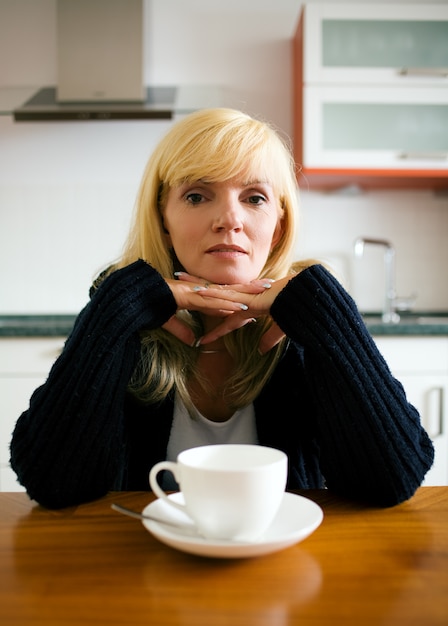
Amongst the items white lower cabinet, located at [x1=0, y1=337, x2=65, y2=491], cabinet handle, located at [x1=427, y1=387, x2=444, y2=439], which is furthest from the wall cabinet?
white lower cabinet, located at [x1=0, y1=337, x2=65, y2=491]

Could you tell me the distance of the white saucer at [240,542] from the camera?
0.49 meters

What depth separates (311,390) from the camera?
865 millimetres

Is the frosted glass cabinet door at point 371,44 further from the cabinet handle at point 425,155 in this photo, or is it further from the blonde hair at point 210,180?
the blonde hair at point 210,180

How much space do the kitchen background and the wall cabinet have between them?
1.02 ft

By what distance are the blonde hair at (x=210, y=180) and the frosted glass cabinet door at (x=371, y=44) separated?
1.38 m

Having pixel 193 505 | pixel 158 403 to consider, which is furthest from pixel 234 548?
pixel 158 403

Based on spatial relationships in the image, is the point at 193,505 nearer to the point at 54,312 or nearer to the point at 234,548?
the point at 234,548

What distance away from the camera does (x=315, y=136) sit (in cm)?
234

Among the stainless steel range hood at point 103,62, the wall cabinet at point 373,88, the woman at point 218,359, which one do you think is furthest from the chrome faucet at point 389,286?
the woman at point 218,359

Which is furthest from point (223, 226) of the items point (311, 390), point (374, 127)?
point (374, 127)

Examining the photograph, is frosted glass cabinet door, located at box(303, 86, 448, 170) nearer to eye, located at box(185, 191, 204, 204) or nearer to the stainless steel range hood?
the stainless steel range hood

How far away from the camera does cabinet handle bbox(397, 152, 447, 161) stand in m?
2.35

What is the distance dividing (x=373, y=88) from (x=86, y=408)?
1969 mm

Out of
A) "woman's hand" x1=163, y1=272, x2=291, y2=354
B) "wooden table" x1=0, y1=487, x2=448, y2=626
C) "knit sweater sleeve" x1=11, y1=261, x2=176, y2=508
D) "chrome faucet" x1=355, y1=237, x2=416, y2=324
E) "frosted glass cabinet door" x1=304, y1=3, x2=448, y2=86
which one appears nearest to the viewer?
→ "wooden table" x1=0, y1=487, x2=448, y2=626
